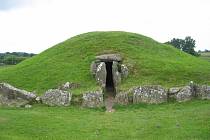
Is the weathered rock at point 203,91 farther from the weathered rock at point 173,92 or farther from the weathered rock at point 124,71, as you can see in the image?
the weathered rock at point 124,71

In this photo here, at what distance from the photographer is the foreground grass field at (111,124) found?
77.0 ft

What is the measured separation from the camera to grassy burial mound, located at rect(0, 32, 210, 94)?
3959 cm

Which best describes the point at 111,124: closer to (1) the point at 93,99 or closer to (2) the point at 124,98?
(1) the point at 93,99

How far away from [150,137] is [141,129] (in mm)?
2075

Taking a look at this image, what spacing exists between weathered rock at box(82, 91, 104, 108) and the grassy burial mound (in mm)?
2330

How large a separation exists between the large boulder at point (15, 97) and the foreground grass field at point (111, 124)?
1834 mm

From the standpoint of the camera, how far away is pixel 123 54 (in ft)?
143

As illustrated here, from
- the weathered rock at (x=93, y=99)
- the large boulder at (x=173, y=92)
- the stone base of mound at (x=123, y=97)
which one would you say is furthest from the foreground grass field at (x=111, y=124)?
the large boulder at (x=173, y=92)

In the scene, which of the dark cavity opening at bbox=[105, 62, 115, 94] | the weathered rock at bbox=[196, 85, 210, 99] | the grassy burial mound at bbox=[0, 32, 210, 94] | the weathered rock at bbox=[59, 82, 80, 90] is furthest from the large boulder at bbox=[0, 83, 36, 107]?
the weathered rock at bbox=[196, 85, 210, 99]

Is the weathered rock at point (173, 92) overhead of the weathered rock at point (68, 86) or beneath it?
beneath

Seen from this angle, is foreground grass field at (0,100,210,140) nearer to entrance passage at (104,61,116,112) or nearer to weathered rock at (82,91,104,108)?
weathered rock at (82,91,104,108)

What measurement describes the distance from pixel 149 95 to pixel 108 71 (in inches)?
391

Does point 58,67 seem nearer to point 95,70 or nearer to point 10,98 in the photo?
point 95,70

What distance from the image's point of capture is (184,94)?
3516cm
